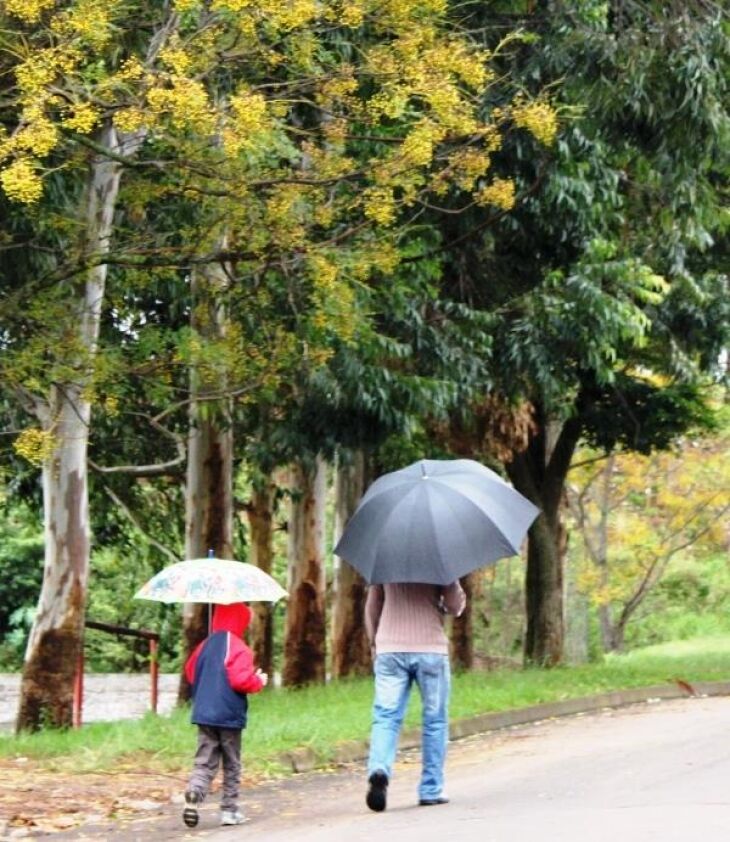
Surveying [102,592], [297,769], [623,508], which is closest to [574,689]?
[297,769]

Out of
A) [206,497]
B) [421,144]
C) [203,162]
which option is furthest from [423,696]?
[206,497]

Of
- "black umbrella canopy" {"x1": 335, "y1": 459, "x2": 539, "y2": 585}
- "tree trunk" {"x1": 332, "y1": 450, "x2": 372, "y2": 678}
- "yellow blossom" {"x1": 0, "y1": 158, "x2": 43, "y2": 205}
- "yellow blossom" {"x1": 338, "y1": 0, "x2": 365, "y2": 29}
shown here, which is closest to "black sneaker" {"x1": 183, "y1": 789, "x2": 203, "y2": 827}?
"black umbrella canopy" {"x1": 335, "y1": 459, "x2": 539, "y2": 585}

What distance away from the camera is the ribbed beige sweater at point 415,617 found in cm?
977

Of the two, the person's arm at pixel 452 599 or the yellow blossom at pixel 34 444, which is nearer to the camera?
the person's arm at pixel 452 599

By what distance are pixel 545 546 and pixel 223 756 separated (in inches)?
606

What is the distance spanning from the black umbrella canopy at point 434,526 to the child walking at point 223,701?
2.71ft

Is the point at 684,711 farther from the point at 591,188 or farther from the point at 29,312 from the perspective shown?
the point at 29,312

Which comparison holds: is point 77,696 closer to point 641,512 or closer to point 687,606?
point 641,512

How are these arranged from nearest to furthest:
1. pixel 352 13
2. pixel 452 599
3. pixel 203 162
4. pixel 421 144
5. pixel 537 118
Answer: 1. pixel 452 599
2. pixel 352 13
3. pixel 421 144
4. pixel 203 162
5. pixel 537 118

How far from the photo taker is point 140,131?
13758 mm

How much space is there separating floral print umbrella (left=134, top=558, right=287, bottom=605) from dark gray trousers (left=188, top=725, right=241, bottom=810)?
81 centimetres

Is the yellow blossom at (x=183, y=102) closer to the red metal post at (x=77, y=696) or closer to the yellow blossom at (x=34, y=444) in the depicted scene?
the yellow blossom at (x=34, y=444)

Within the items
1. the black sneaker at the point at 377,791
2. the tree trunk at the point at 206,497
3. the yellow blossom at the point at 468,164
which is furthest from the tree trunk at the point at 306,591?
the black sneaker at the point at 377,791

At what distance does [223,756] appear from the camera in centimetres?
981
